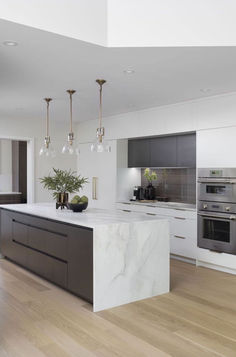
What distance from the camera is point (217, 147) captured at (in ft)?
16.5

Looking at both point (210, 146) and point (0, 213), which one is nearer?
point (210, 146)

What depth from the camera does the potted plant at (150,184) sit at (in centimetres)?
661

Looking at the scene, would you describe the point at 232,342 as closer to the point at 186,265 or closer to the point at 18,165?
the point at 186,265

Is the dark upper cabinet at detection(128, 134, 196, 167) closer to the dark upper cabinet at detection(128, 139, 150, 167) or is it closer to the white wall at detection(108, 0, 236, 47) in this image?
the dark upper cabinet at detection(128, 139, 150, 167)

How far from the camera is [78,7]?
10.0ft

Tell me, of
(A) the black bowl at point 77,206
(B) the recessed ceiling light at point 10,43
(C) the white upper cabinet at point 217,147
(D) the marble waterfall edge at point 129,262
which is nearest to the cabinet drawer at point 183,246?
(C) the white upper cabinet at point 217,147

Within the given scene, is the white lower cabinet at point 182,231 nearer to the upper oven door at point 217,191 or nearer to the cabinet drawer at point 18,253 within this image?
the upper oven door at point 217,191

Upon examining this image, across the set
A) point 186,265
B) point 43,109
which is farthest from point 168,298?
point 43,109

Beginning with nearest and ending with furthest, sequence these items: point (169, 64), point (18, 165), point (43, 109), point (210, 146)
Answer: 1. point (169, 64)
2. point (210, 146)
3. point (43, 109)
4. point (18, 165)

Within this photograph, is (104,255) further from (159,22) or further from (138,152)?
(138,152)

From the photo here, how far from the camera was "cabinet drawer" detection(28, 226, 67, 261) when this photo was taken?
405cm

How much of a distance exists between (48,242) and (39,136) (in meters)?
3.50

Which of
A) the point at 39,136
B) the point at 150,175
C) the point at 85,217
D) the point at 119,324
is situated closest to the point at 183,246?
the point at 150,175

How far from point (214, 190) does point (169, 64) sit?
80.3 inches
